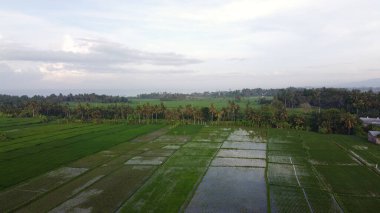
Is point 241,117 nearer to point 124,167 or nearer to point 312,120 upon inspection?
point 312,120

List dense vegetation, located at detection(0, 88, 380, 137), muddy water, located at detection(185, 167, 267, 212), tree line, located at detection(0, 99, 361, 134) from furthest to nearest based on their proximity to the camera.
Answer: dense vegetation, located at detection(0, 88, 380, 137)
tree line, located at detection(0, 99, 361, 134)
muddy water, located at detection(185, 167, 267, 212)

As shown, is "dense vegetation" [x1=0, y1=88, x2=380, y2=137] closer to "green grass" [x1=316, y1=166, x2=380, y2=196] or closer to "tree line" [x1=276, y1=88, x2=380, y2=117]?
"tree line" [x1=276, y1=88, x2=380, y2=117]

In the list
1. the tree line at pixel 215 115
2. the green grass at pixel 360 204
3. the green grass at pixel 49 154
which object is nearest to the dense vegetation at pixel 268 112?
the tree line at pixel 215 115

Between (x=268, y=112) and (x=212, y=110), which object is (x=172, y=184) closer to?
(x=268, y=112)

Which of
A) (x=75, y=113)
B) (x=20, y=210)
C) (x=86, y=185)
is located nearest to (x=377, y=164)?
(x=86, y=185)

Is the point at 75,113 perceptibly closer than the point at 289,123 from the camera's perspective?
No

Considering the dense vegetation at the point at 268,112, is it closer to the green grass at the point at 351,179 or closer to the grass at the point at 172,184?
the green grass at the point at 351,179

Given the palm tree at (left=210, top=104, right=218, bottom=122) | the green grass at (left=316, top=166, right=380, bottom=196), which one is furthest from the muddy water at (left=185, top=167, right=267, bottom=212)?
the palm tree at (left=210, top=104, right=218, bottom=122)
